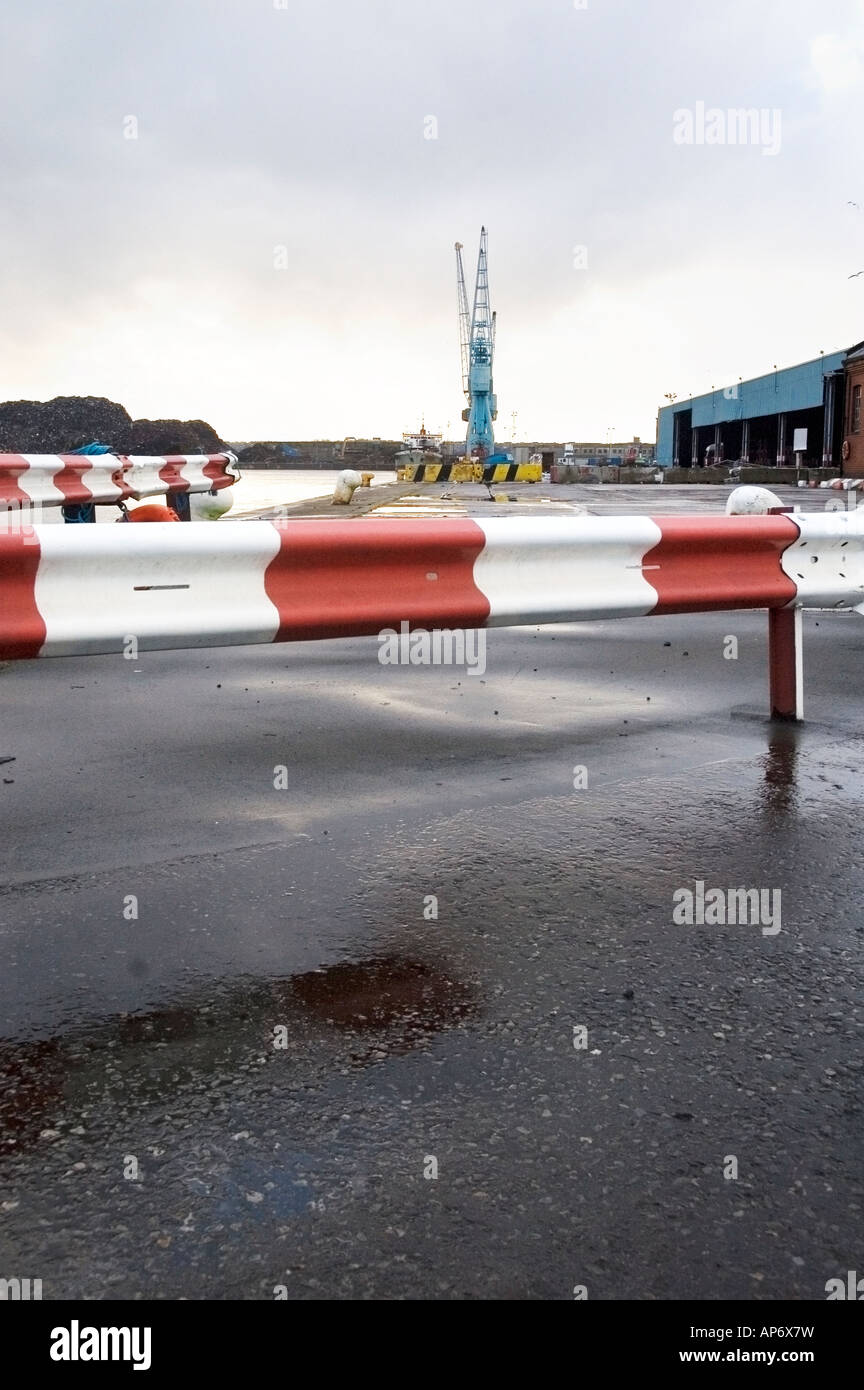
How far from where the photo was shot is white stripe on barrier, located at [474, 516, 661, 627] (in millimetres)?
4301

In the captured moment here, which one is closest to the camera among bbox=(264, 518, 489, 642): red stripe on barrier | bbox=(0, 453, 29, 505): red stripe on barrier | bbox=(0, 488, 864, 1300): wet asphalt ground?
bbox=(0, 488, 864, 1300): wet asphalt ground

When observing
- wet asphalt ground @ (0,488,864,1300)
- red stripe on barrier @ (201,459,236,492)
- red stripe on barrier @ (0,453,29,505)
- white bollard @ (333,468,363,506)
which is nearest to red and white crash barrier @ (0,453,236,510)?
red stripe on barrier @ (0,453,29,505)

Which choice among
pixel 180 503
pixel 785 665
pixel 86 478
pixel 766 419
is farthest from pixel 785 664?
pixel 766 419

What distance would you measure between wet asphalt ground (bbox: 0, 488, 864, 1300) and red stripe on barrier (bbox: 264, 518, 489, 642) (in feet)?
2.08

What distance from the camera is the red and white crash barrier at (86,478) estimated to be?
10.9m

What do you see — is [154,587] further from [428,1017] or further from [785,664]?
[785,664]

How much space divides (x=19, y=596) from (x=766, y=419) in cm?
8129

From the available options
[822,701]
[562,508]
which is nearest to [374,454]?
[562,508]

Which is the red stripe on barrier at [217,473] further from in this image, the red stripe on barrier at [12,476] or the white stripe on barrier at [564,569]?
the white stripe on barrier at [564,569]

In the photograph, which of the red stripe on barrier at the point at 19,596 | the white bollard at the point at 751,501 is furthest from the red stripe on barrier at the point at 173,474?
the red stripe on barrier at the point at 19,596

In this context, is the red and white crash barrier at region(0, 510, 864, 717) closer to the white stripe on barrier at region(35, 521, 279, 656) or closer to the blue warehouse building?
the white stripe on barrier at region(35, 521, 279, 656)

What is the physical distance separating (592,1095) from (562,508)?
26.2 metres

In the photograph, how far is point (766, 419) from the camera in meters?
79.2

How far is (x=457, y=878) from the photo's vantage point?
3404 millimetres
